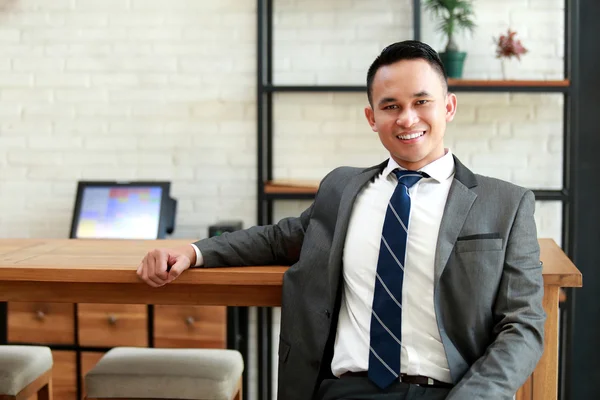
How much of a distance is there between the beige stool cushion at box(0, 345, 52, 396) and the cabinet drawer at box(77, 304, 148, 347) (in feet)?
2.88

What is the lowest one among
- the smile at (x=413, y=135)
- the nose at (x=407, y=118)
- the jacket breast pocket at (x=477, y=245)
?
the jacket breast pocket at (x=477, y=245)

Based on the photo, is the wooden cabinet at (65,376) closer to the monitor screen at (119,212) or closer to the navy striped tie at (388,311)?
the monitor screen at (119,212)

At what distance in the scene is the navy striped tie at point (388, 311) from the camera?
1.52 m

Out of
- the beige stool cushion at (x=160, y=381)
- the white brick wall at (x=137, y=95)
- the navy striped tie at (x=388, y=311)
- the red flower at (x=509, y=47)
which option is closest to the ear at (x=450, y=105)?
the navy striped tie at (x=388, y=311)

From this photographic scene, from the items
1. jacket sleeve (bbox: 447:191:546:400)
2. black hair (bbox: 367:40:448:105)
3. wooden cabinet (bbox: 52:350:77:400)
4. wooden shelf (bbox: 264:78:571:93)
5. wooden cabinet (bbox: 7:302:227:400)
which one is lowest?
wooden cabinet (bbox: 52:350:77:400)

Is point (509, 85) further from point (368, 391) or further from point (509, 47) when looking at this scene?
point (368, 391)

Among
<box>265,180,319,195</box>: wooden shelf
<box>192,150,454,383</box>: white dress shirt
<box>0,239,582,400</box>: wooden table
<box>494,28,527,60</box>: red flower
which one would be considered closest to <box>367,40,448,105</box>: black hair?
<box>192,150,454,383</box>: white dress shirt

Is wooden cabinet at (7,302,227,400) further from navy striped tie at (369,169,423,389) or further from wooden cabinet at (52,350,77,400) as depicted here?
navy striped tie at (369,169,423,389)

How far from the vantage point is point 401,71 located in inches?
63.8

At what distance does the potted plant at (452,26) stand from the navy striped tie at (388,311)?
2.02 meters

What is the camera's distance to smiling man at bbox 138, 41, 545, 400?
1452mm

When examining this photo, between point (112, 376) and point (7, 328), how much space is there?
137 centimetres

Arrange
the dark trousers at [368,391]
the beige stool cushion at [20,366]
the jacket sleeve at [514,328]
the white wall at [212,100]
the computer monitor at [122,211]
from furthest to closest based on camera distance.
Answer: the white wall at [212,100], the computer monitor at [122,211], the beige stool cushion at [20,366], the dark trousers at [368,391], the jacket sleeve at [514,328]

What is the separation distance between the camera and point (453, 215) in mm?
1515
